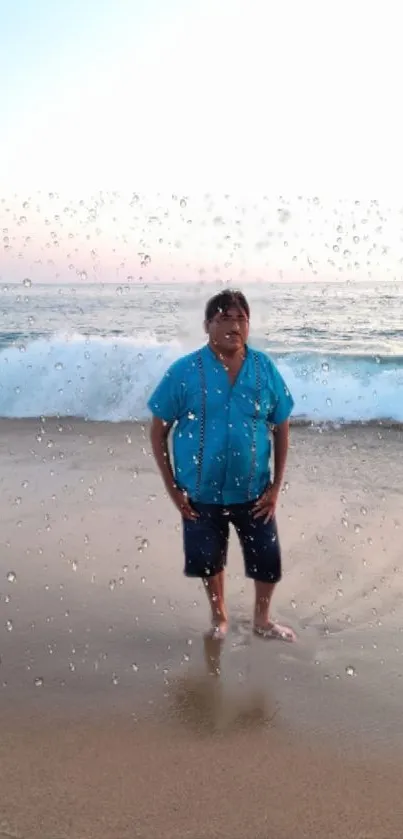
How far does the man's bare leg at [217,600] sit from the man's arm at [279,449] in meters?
0.49

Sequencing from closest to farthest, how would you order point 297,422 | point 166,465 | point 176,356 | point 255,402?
point 255,402, point 166,465, point 297,422, point 176,356

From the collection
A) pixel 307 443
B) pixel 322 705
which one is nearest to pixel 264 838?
pixel 322 705

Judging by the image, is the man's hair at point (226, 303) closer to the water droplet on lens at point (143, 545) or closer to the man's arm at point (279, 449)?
the man's arm at point (279, 449)

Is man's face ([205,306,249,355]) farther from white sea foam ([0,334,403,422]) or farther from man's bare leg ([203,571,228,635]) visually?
white sea foam ([0,334,403,422])

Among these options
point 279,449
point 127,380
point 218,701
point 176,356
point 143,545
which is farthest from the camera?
point 176,356

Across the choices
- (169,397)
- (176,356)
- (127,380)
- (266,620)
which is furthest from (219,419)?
(176,356)

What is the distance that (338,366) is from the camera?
12.8 metres

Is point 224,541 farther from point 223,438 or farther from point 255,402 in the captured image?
point 255,402

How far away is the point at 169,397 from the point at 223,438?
28 centimetres

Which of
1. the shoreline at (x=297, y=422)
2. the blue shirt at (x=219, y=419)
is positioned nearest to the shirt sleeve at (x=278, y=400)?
the blue shirt at (x=219, y=419)

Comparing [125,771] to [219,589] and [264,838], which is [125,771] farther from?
[219,589]

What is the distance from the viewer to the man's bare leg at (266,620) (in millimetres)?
3420

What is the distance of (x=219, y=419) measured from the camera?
10.2 ft

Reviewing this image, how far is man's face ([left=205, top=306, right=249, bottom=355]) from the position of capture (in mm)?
3123
